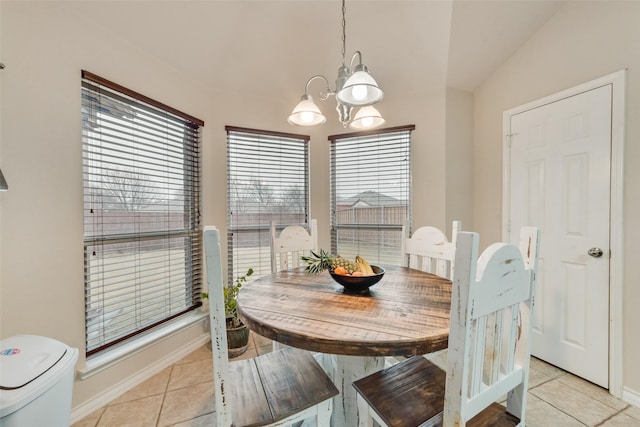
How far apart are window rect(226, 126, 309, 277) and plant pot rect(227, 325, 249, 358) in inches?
24.8

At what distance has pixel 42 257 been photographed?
1508 mm

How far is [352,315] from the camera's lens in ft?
3.78

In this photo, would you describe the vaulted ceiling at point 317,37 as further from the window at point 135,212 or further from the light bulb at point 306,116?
the light bulb at point 306,116

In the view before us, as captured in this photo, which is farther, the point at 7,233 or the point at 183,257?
the point at 183,257

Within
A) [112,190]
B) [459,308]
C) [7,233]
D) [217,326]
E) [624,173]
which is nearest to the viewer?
[459,308]

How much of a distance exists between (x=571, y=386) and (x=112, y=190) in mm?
3505

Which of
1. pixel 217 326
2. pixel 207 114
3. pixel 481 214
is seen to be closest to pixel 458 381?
pixel 217 326

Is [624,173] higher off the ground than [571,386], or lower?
higher

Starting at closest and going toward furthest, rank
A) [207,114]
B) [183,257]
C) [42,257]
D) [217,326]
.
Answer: [217,326] → [42,257] → [183,257] → [207,114]

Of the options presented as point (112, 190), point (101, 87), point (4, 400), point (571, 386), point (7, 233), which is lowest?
point (571, 386)

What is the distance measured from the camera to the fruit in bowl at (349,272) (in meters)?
1.39

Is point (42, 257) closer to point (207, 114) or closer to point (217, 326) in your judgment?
point (217, 326)

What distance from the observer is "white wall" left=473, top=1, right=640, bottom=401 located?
1.74 metres

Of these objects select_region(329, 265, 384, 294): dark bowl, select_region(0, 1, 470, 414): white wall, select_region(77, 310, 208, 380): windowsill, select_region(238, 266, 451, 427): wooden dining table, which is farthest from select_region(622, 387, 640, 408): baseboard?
select_region(77, 310, 208, 380): windowsill
